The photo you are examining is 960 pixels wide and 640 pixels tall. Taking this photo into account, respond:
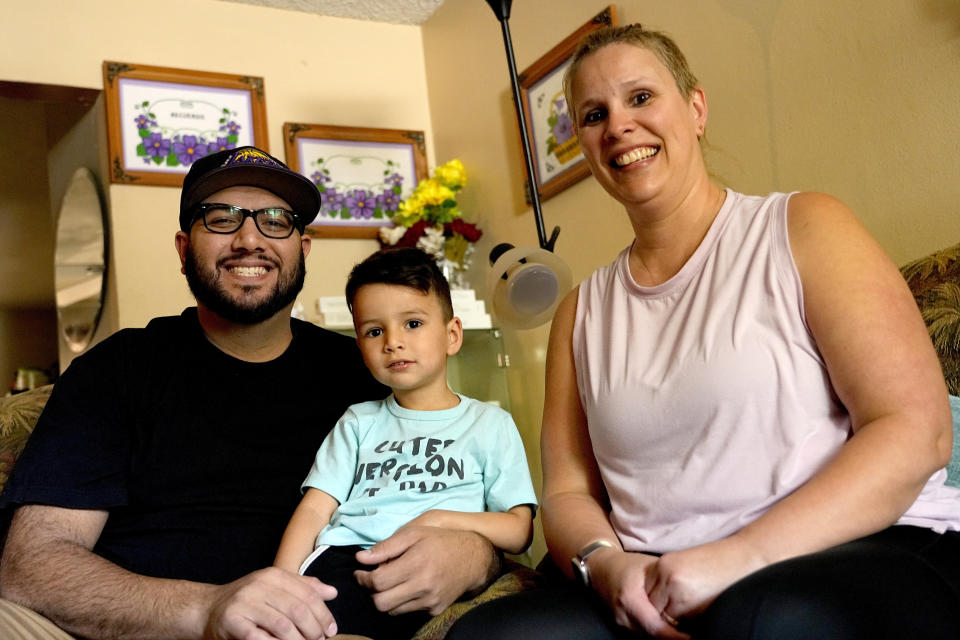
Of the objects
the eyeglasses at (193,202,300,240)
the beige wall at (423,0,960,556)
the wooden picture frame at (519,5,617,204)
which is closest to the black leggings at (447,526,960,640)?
the beige wall at (423,0,960,556)

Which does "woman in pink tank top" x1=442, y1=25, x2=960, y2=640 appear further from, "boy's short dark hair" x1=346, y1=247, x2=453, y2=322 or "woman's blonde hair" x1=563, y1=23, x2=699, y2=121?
"boy's short dark hair" x1=346, y1=247, x2=453, y2=322

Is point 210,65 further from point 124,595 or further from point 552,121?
point 124,595

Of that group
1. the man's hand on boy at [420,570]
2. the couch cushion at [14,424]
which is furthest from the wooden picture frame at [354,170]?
the man's hand on boy at [420,570]

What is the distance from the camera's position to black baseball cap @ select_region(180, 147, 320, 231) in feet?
5.84

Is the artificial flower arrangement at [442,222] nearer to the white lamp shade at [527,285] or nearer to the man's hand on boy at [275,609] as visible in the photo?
the white lamp shade at [527,285]

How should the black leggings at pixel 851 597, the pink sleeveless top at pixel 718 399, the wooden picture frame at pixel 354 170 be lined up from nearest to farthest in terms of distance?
the black leggings at pixel 851 597 < the pink sleeveless top at pixel 718 399 < the wooden picture frame at pixel 354 170

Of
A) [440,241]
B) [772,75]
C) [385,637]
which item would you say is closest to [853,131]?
[772,75]

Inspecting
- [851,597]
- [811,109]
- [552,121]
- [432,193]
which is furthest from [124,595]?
[432,193]

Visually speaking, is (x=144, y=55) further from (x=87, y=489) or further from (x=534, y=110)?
(x=87, y=489)

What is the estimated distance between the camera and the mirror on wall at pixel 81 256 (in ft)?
11.1

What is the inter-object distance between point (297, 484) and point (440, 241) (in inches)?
67.5

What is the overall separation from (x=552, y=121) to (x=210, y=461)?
174 cm

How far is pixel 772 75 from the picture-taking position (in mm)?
2102

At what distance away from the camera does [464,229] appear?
3242 millimetres
